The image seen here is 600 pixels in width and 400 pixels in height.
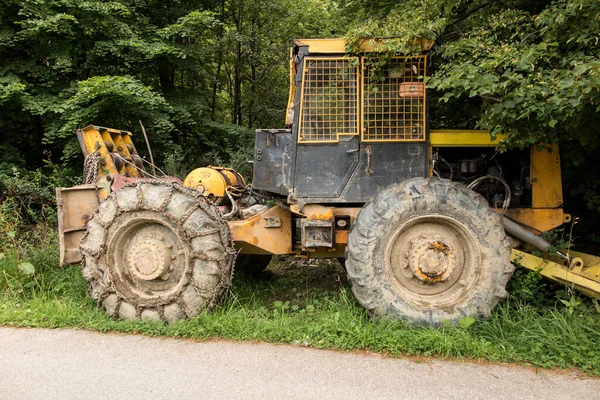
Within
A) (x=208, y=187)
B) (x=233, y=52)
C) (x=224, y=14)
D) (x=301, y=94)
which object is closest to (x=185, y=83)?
(x=233, y=52)

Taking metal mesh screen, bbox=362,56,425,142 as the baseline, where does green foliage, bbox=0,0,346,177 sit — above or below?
above

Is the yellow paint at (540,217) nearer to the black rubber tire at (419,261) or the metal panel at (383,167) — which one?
the black rubber tire at (419,261)

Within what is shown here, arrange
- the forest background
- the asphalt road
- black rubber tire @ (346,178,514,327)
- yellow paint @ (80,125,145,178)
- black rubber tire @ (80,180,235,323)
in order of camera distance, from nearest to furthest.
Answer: the asphalt road
the forest background
black rubber tire @ (346,178,514,327)
black rubber tire @ (80,180,235,323)
yellow paint @ (80,125,145,178)

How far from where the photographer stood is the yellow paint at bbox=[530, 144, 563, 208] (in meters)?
4.24

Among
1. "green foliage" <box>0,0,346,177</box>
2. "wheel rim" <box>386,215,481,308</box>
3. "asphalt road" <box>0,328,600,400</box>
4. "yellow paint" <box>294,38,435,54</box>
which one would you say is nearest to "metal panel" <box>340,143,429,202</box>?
"wheel rim" <box>386,215,481,308</box>

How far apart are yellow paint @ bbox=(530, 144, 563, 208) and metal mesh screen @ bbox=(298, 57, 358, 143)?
76.1 inches

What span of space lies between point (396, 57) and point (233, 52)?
8.61 m

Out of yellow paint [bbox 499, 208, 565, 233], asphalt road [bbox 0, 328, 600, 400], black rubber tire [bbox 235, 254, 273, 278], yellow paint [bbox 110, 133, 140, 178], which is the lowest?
asphalt road [bbox 0, 328, 600, 400]

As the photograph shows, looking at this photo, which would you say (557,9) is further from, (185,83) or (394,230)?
(185,83)

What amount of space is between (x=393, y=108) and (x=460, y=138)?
79cm

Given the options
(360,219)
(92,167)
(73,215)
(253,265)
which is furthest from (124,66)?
(360,219)

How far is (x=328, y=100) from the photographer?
422cm

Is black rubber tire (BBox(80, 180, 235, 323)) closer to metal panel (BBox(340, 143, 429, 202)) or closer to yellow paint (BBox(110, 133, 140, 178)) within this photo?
yellow paint (BBox(110, 133, 140, 178))

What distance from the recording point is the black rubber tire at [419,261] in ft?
12.4
